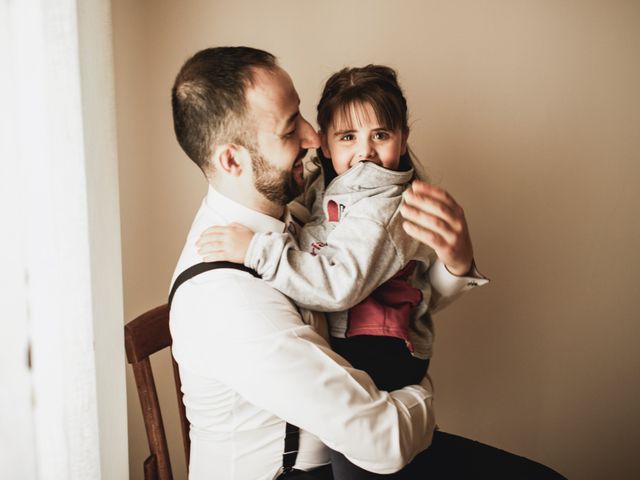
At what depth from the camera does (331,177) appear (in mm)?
1542

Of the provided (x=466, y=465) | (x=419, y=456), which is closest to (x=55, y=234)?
(x=419, y=456)

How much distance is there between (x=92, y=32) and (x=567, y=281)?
1.88 meters

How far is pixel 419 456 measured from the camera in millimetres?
1370

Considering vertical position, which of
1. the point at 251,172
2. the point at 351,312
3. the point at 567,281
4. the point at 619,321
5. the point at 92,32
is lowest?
the point at 619,321

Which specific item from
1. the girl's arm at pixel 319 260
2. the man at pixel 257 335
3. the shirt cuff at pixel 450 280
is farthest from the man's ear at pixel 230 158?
the shirt cuff at pixel 450 280

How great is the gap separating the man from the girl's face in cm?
15

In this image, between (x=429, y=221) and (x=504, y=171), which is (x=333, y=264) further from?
(x=504, y=171)

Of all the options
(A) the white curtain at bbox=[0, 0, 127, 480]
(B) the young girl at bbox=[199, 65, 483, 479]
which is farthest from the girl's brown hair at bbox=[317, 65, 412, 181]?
(A) the white curtain at bbox=[0, 0, 127, 480]

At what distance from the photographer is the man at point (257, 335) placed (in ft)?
3.27

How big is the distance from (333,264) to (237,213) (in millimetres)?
252

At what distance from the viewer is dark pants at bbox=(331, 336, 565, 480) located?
1.23m

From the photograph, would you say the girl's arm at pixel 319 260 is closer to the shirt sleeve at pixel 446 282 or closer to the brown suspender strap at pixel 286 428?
the brown suspender strap at pixel 286 428

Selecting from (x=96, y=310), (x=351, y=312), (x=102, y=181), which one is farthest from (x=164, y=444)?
(x=102, y=181)

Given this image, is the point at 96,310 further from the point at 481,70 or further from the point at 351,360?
the point at 481,70
